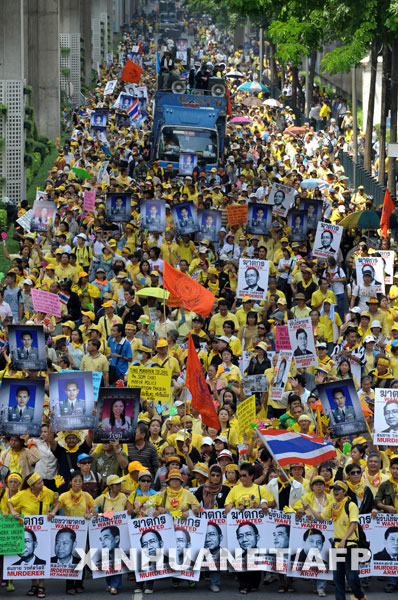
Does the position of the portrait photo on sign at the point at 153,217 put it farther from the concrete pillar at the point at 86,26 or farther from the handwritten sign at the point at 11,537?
the concrete pillar at the point at 86,26

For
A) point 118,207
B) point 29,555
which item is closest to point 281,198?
point 118,207

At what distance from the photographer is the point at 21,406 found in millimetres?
15297

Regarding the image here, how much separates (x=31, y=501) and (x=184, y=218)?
1151 centimetres

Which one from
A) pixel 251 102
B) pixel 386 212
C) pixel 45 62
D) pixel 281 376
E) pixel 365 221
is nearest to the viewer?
pixel 281 376

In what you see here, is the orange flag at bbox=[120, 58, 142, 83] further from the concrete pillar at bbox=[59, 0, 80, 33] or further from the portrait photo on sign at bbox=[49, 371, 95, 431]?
the portrait photo on sign at bbox=[49, 371, 95, 431]

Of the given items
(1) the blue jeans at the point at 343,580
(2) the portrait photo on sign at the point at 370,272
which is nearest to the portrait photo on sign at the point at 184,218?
(2) the portrait photo on sign at the point at 370,272

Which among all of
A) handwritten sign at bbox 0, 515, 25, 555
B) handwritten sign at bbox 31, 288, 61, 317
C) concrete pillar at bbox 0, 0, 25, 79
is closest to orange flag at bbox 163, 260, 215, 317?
handwritten sign at bbox 31, 288, 61, 317

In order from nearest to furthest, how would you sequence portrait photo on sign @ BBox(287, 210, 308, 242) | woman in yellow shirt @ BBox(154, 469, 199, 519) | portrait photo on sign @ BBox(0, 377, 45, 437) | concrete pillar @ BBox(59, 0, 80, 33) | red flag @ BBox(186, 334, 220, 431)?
woman in yellow shirt @ BBox(154, 469, 199, 519), portrait photo on sign @ BBox(0, 377, 45, 437), red flag @ BBox(186, 334, 220, 431), portrait photo on sign @ BBox(287, 210, 308, 242), concrete pillar @ BBox(59, 0, 80, 33)

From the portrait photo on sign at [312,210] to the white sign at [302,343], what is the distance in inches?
308

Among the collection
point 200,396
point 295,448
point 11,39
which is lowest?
point 295,448

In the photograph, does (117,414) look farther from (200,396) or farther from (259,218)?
(259,218)

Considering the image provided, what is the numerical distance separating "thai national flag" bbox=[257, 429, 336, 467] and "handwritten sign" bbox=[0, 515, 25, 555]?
238 cm

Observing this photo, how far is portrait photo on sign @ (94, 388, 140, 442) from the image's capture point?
15109mm

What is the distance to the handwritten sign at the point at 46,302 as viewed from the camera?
19969 mm
